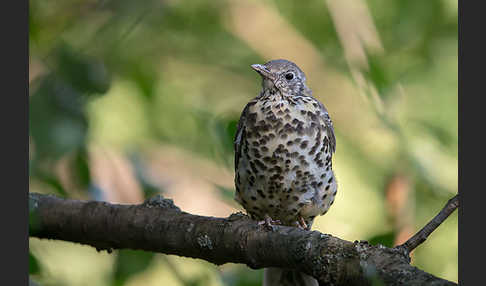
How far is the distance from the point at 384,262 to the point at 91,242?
161cm

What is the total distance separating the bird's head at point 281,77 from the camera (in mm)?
3752

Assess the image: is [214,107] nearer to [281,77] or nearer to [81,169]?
[281,77]

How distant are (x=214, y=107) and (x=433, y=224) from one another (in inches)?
109

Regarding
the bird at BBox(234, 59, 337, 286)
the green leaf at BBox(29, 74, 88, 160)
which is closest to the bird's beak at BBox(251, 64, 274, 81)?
the bird at BBox(234, 59, 337, 286)

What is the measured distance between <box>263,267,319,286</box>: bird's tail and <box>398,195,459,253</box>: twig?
58.6 inches

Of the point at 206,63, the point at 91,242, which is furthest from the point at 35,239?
the point at 206,63

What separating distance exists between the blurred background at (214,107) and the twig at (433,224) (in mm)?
332

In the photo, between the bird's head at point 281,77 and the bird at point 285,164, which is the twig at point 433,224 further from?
the bird's head at point 281,77

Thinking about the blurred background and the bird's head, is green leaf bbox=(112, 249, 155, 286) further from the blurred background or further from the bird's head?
the bird's head

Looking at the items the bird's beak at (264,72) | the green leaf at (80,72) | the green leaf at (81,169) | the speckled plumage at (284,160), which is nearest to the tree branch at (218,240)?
the green leaf at (81,169)

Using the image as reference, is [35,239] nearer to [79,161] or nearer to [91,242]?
[91,242]

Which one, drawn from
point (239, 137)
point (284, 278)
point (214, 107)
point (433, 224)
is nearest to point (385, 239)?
point (433, 224)

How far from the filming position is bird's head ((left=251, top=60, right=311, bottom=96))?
3752mm

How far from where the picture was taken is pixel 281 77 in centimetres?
377
